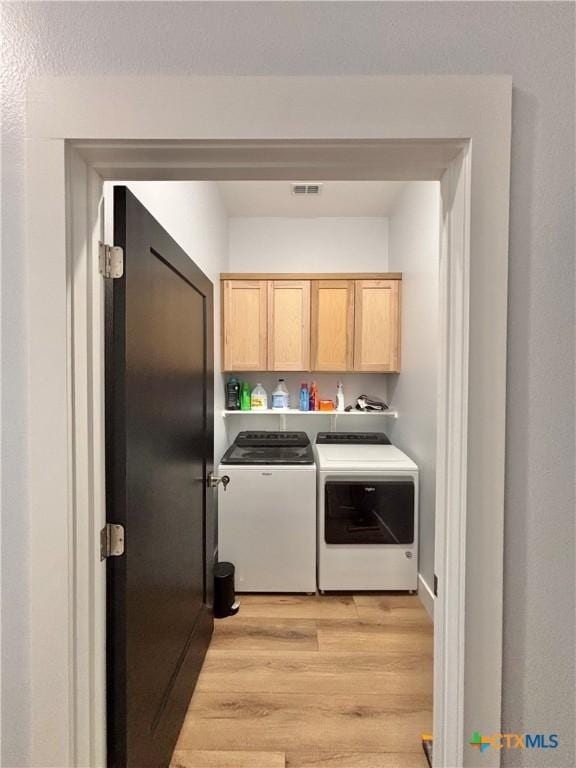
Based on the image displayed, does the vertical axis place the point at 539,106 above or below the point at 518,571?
above

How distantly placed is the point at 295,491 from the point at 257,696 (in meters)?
1.06

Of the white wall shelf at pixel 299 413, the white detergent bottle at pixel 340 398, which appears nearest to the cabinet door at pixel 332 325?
the white detergent bottle at pixel 340 398

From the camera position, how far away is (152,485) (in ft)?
3.79

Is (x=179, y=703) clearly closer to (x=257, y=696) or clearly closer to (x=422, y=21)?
(x=257, y=696)

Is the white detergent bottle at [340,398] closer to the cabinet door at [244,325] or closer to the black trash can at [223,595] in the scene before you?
the cabinet door at [244,325]

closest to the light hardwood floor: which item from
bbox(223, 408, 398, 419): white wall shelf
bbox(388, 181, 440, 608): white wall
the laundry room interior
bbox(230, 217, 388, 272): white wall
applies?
the laundry room interior

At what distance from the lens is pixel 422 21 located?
2.56ft

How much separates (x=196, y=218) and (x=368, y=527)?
2154 mm

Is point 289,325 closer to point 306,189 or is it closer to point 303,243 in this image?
point 303,243

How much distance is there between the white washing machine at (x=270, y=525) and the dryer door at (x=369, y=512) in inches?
5.4

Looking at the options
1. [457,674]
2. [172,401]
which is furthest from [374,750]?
[172,401]

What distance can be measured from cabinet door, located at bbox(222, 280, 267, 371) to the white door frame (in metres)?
2.17

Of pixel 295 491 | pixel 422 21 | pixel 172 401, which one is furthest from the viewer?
pixel 295 491

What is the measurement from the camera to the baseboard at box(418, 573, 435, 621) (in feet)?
7.21
